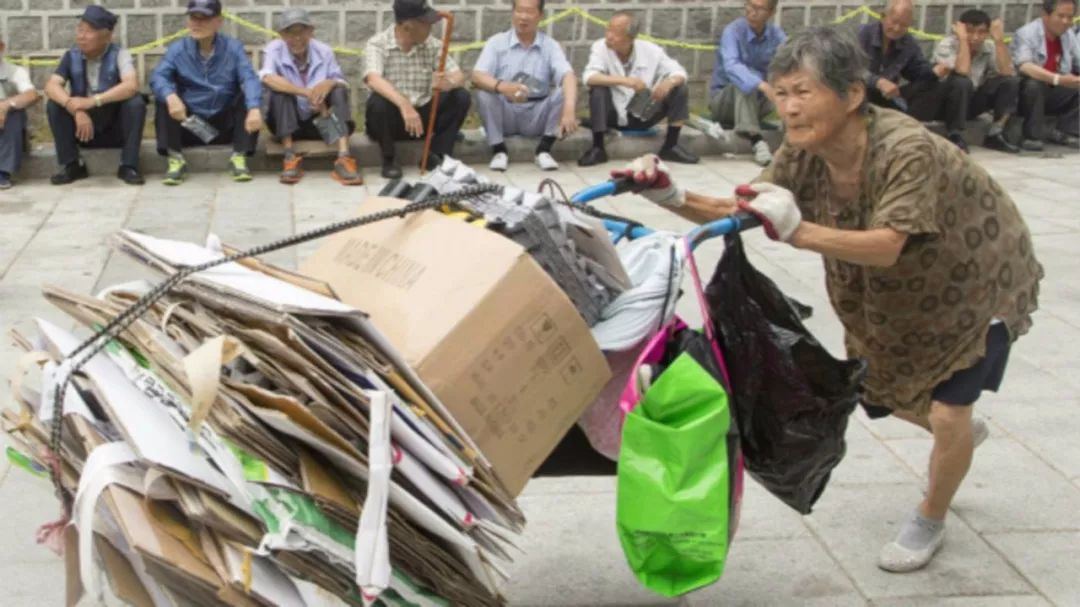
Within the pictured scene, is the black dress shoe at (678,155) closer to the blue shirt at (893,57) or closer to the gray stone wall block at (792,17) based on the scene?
the blue shirt at (893,57)

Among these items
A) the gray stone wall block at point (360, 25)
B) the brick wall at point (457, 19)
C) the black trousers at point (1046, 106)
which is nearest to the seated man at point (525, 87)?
the brick wall at point (457, 19)

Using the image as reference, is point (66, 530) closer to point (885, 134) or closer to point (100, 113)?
point (885, 134)

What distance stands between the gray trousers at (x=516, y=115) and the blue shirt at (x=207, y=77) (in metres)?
1.63

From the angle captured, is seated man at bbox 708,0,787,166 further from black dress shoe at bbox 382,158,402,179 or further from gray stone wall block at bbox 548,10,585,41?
black dress shoe at bbox 382,158,402,179

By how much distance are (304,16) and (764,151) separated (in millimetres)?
3565

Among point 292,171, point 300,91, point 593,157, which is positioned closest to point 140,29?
point 300,91

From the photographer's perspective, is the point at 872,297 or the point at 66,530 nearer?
the point at 66,530

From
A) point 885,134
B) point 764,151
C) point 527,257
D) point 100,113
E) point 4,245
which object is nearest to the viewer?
point 527,257

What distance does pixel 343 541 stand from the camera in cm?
247

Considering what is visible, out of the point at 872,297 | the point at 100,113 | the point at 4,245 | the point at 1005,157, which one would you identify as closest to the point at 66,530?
the point at 872,297

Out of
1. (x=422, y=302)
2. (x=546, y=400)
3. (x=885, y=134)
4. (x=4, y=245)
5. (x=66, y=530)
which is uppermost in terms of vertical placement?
(x=885, y=134)

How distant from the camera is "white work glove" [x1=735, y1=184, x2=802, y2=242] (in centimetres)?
314

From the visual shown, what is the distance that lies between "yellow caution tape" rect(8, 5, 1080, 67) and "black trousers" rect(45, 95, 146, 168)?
1.20 meters

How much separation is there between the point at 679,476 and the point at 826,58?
1139mm
